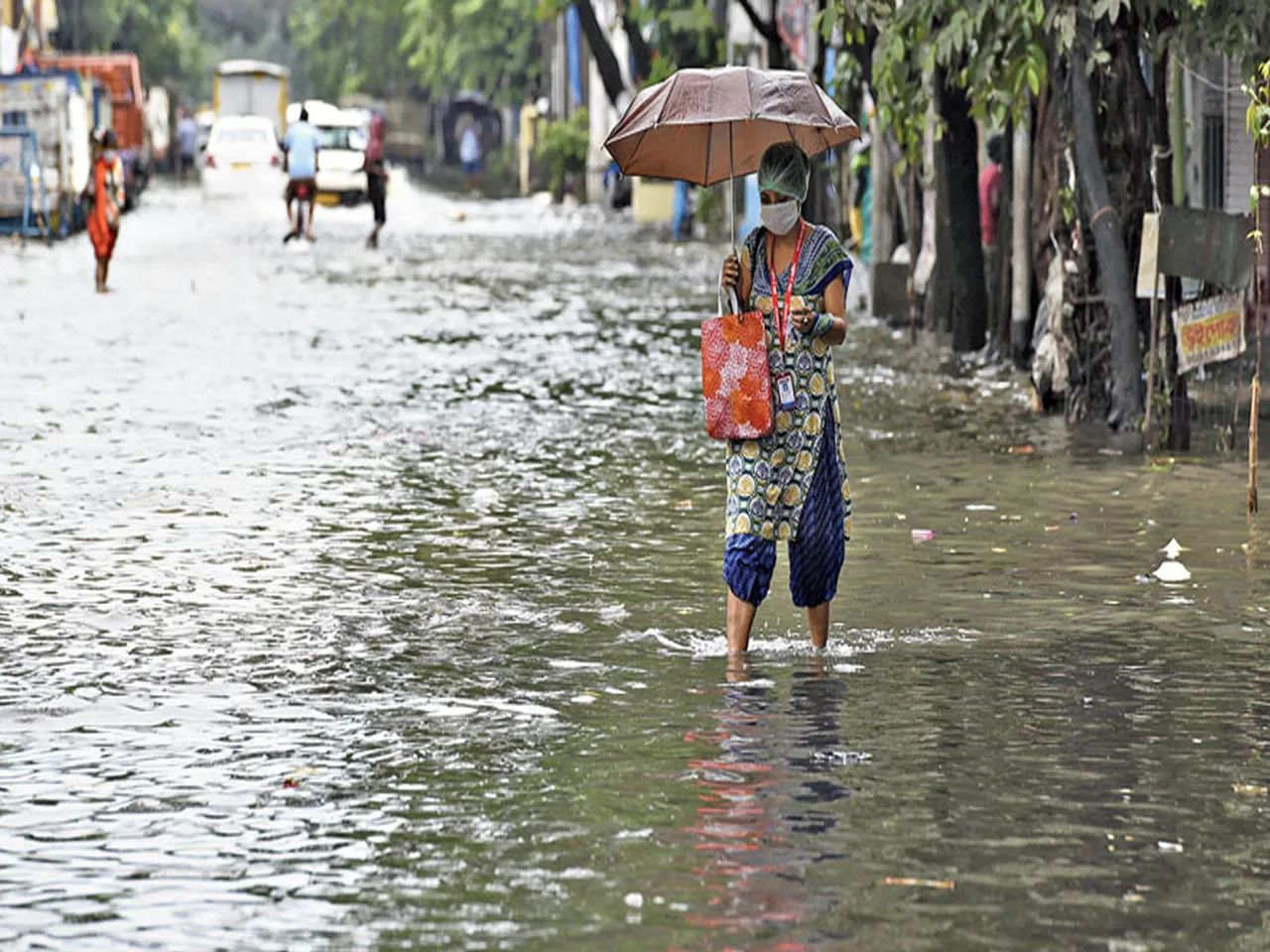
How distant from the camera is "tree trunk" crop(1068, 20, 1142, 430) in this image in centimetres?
1576

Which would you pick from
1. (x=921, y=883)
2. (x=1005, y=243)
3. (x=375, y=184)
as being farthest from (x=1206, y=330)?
(x=375, y=184)

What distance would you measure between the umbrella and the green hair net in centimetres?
35

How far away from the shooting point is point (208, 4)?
14275 cm

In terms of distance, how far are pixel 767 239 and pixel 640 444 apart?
22.2 ft

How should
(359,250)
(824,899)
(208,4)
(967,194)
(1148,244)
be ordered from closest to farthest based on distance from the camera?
1. (824,899)
2. (1148,244)
3. (967,194)
4. (359,250)
5. (208,4)

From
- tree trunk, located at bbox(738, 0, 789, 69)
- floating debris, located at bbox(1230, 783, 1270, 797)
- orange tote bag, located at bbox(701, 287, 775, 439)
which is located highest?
tree trunk, located at bbox(738, 0, 789, 69)

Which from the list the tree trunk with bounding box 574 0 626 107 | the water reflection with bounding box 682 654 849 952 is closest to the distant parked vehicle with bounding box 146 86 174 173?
the tree trunk with bounding box 574 0 626 107

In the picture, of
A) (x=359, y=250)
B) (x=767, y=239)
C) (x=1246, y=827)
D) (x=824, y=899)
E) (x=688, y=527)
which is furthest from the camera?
(x=359, y=250)

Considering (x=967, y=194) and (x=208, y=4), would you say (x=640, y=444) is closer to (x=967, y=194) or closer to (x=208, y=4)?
(x=967, y=194)

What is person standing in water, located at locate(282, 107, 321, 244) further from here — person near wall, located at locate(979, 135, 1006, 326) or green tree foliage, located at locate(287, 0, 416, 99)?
green tree foliage, located at locate(287, 0, 416, 99)

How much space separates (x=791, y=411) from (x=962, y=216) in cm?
1341

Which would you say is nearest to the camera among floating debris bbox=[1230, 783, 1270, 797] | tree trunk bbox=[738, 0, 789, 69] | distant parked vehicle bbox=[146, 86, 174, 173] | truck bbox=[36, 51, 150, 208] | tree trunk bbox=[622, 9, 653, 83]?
floating debris bbox=[1230, 783, 1270, 797]

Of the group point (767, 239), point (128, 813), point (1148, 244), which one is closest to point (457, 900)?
point (128, 813)

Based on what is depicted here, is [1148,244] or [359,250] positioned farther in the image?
[359,250]
